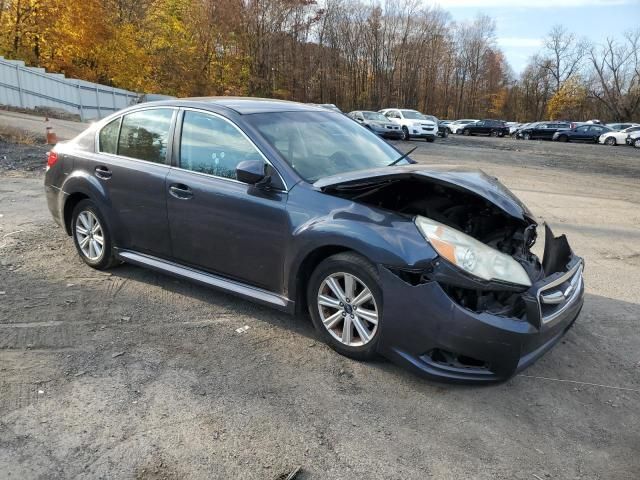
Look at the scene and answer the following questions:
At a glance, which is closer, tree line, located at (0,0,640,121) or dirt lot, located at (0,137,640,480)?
dirt lot, located at (0,137,640,480)

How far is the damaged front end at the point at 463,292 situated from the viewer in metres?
2.97

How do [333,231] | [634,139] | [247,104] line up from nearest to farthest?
[333,231] < [247,104] < [634,139]

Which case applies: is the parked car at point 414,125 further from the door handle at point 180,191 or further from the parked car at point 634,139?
the door handle at point 180,191

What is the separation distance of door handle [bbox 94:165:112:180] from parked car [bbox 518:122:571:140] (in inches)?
1705

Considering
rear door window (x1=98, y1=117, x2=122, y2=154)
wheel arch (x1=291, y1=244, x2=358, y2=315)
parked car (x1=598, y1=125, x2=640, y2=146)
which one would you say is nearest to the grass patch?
rear door window (x1=98, y1=117, x2=122, y2=154)

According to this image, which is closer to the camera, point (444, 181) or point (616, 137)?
point (444, 181)

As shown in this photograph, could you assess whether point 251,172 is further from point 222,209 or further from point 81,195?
point 81,195

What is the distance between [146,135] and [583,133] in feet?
140

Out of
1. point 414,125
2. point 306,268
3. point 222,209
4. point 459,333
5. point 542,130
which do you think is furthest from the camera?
point 542,130

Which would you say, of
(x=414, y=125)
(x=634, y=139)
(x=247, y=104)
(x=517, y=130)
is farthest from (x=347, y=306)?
(x=517, y=130)

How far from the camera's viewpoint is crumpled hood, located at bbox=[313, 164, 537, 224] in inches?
129

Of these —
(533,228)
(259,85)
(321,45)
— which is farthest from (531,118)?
(533,228)

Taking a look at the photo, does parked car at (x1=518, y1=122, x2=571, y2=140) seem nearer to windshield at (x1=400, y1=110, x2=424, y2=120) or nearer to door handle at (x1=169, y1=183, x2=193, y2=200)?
windshield at (x1=400, y1=110, x2=424, y2=120)

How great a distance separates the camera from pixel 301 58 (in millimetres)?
54031
